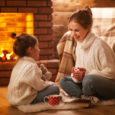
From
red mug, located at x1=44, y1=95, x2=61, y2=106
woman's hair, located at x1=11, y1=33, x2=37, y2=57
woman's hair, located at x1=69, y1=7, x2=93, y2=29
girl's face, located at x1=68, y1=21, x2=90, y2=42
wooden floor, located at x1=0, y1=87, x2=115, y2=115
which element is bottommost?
wooden floor, located at x1=0, y1=87, x2=115, y2=115

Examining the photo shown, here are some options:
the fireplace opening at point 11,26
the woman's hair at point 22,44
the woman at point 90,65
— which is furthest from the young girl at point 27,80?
the fireplace opening at point 11,26

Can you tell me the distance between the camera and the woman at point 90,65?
6.94ft

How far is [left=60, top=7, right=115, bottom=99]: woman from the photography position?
2115mm

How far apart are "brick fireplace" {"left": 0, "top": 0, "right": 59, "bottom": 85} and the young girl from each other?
1043 millimetres

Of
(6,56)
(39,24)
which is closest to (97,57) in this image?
(39,24)

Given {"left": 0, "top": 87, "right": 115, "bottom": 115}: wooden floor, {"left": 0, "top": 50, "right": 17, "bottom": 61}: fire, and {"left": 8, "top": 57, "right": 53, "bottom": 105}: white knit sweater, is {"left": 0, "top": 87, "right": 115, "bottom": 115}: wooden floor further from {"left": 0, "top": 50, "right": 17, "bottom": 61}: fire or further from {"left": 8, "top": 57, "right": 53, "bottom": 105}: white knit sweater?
{"left": 0, "top": 50, "right": 17, "bottom": 61}: fire

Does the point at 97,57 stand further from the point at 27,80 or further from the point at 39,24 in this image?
the point at 39,24

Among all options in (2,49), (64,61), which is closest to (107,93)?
(64,61)

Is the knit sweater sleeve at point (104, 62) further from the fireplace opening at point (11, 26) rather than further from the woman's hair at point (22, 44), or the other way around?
the fireplace opening at point (11, 26)

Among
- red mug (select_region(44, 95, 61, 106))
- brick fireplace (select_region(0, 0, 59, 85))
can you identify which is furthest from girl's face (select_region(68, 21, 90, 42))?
brick fireplace (select_region(0, 0, 59, 85))

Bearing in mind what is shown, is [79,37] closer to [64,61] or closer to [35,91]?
[35,91]

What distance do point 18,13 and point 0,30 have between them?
32cm

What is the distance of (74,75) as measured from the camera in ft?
7.23

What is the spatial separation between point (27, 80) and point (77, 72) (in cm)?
44
